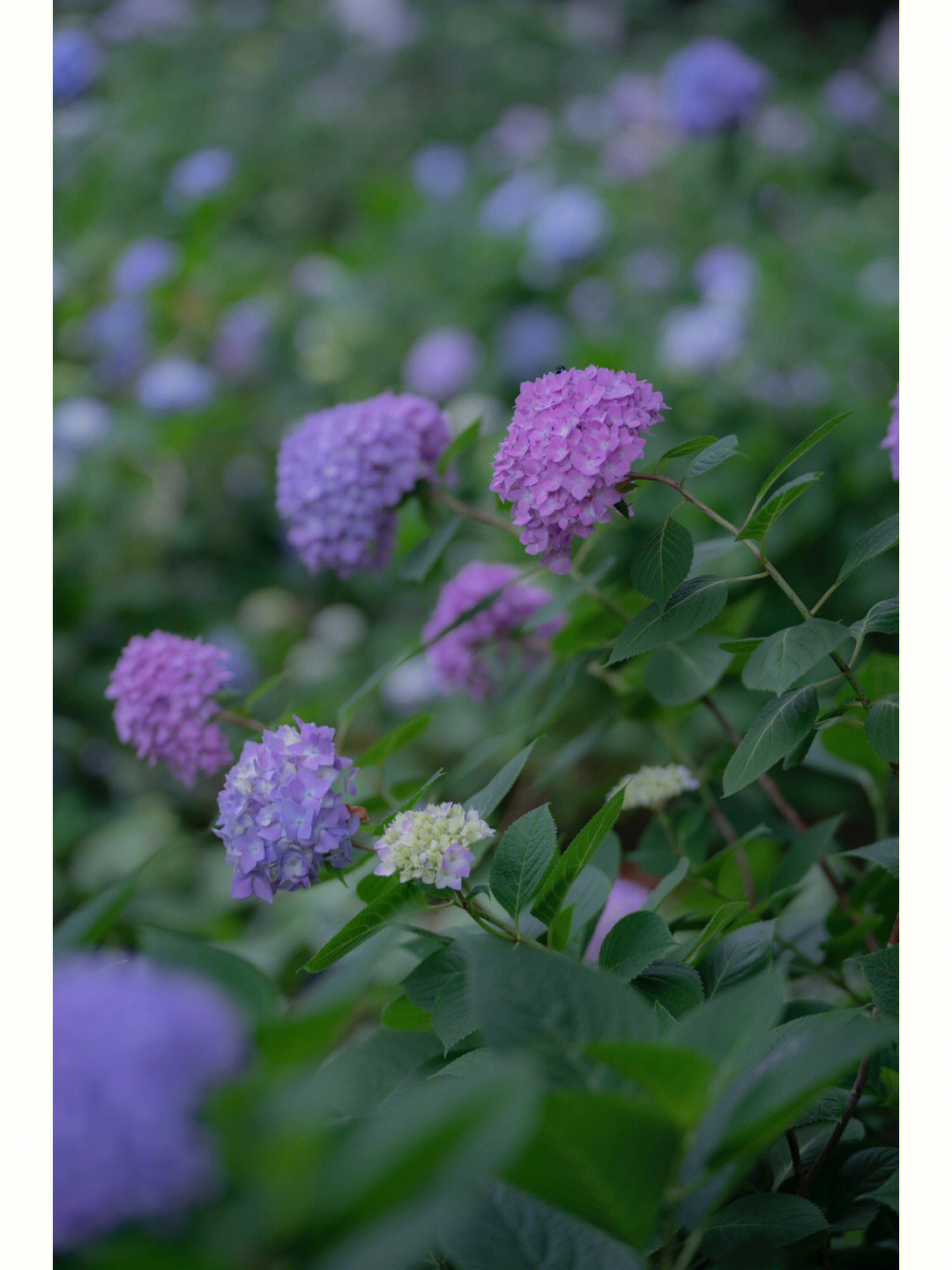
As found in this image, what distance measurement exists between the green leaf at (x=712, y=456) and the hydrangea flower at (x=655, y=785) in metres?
0.18

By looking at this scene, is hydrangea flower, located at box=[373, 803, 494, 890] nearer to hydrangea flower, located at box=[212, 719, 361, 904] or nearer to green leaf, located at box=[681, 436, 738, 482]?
hydrangea flower, located at box=[212, 719, 361, 904]

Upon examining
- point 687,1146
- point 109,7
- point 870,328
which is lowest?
point 870,328

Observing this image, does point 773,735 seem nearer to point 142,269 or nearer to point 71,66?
point 142,269

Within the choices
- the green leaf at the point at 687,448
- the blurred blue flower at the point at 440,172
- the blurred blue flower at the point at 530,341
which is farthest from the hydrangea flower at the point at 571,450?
the blurred blue flower at the point at 440,172

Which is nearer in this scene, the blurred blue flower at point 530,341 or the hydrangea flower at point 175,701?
the hydrangea flower at point 175,701

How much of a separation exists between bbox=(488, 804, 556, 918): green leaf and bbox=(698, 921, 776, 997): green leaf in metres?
0.08

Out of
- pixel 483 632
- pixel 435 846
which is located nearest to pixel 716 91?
pixel 483 632

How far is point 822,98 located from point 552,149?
1.85 feet

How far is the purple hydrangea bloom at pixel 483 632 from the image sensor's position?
31.3 inches

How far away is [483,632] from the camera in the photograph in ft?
2.69

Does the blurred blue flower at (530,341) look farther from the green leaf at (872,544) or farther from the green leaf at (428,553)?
the green leaf at (872,544)
